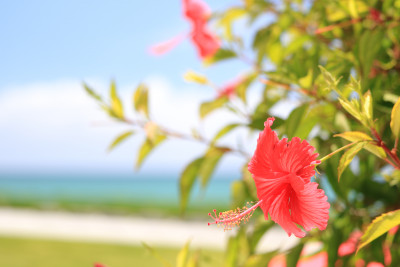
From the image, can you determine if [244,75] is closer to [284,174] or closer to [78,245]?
[284,174]

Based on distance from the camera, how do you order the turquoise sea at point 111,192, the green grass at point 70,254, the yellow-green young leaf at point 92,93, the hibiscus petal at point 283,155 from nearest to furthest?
the hibiscus petal at point 283,155 < the yellow-green young leaf at point 92,93 < the green grass at point 70,254 < the turquoise sea at point 111,192

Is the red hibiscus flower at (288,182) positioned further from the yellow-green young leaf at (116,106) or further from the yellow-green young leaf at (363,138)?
the yellow-green young leaf at (116,106)

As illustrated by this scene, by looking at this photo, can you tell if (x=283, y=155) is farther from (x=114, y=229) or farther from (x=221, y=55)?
(x=114, y=229)

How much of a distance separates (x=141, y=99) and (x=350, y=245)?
43 cm

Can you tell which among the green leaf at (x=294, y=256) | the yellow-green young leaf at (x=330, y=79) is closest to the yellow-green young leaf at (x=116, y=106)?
the green leaf at (x=294, y=256)

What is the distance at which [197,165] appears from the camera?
787 millimetres

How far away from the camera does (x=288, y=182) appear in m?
0.35

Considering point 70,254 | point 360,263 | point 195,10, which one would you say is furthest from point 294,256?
point 70,254

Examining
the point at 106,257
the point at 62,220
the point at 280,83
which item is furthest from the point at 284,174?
the point at 62,220

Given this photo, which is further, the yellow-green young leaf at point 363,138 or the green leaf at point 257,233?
the green leaf at point 257,233

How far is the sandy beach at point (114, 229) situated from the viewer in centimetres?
477

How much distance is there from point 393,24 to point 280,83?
0.18 metres

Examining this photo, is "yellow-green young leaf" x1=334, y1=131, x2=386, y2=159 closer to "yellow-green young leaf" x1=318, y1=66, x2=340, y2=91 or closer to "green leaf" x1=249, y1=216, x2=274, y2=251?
"yellow-green young leaf" x1=318, y1=66, x2=340, y2=91

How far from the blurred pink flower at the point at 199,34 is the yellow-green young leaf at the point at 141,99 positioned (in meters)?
0.11
